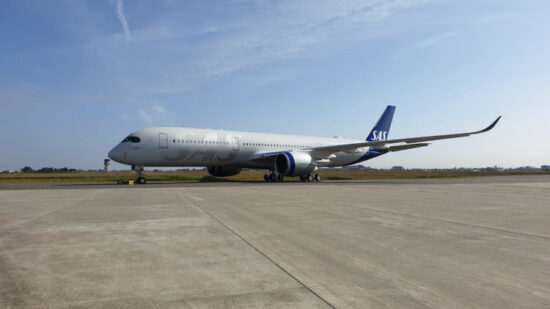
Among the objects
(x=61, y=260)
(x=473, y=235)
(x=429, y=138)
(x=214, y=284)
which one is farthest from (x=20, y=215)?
(x=429, y=138)

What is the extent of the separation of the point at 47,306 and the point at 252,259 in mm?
2114

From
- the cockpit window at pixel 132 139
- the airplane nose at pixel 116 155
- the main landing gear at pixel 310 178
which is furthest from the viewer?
the main landing gear at pixel 310 178

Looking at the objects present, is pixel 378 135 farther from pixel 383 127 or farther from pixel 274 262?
pixel 274 262

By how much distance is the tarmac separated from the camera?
9.75 feet

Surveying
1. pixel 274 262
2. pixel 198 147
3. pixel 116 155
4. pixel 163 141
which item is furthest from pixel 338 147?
pixel 274 262

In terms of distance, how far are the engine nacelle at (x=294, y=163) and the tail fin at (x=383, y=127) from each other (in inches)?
504

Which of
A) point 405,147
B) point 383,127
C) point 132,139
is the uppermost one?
point 383,127

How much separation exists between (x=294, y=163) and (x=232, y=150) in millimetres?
4814

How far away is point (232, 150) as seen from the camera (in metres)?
26.0

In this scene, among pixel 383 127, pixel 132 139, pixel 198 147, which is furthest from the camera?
pixel 383 127

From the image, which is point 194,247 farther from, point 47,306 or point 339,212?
point 339,212

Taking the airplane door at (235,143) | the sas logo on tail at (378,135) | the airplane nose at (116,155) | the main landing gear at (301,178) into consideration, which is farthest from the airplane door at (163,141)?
the sas logo on tail at (378,135)

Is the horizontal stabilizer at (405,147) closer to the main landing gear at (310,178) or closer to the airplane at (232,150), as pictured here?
the airplane at (232,150)

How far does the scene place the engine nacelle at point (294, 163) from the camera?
24.9 metres
